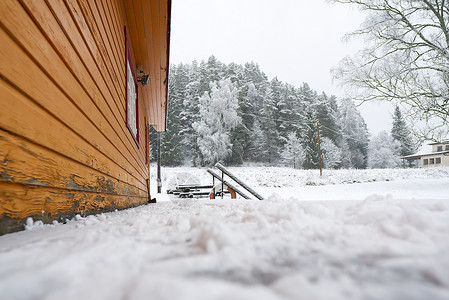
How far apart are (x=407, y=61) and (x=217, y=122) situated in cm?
1874

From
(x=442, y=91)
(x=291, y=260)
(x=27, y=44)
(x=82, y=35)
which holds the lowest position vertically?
(x=291, y=260)

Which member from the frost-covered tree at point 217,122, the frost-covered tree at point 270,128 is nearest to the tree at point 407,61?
the frost-covered tree at point 217,122

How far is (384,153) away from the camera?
35406 millimetres

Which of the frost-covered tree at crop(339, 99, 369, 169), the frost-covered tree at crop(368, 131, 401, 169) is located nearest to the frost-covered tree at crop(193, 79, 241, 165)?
the frost-covered tree at crop(339, 99, 369, 169)

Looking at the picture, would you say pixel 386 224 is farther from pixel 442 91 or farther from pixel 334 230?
pixel 442 91

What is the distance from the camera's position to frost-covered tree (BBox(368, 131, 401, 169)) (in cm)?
3525

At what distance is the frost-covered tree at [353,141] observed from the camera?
3562 cm

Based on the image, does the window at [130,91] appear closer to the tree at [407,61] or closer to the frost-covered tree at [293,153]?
the tree at [407,61]

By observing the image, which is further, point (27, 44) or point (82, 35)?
point (82, 35)

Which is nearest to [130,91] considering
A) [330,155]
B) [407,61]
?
[407,61]

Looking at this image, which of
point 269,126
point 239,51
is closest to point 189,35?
point 239,51

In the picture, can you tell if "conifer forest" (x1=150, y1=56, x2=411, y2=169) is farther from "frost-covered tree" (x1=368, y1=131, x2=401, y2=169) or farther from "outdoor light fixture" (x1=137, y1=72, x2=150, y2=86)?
"outdoor light fixture" (x1=137, y1=72, x2=150, y2=86)

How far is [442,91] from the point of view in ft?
24.3

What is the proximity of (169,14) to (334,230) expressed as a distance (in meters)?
3.77
